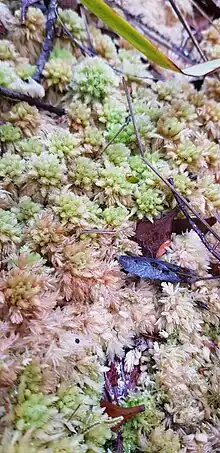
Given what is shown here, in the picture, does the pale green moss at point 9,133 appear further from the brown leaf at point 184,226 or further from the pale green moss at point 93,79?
the brown leaf at point 184,226

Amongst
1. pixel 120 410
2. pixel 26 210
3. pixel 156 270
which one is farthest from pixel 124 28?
pixel 120 410

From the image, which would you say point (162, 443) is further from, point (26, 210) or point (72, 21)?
point (72, 21)

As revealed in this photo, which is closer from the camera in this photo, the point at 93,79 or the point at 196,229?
the point at 196,229

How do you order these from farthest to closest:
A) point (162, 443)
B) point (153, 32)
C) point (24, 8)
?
point (153, 32), point (24, 8), point (162, 443)

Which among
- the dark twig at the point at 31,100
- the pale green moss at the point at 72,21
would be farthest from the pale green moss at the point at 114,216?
the pale green moss at the point at 72,21

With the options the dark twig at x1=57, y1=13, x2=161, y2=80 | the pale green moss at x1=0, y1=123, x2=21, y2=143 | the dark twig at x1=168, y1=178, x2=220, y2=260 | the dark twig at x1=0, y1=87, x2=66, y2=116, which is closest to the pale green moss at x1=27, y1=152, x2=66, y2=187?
the pale green moss at x1=0, y1=123, x2=21, y2=143
